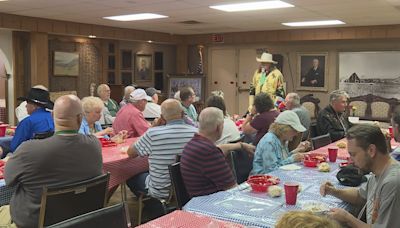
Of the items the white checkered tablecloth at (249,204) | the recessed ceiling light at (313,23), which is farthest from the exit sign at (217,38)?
the white checkered tablecloth at (249,204)

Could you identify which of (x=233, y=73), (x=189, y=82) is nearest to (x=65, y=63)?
(x=189, y=82)

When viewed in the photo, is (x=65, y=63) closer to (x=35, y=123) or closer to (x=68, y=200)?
(x=35, y=123)

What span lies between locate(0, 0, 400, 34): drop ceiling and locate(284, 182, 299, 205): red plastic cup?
4.37 metres

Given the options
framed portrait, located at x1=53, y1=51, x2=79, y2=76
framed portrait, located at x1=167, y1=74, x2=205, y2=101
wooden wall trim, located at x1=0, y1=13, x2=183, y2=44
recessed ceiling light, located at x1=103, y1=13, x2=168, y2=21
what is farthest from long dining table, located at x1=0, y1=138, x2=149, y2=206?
framed portrait, located at x1=167, y1=74, x2=205, y2=101

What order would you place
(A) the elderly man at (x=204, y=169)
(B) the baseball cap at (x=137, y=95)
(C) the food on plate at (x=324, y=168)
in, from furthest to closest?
(B) the baseball cap at (x=137, y=95), (C) the food on plate at (x=324, y=168), (A) the elderly man at (x=204, y=169)

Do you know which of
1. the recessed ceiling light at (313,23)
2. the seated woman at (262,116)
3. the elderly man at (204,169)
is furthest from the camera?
the recessed ceiling light at (313,23)

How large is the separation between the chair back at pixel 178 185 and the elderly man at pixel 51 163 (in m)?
0.50

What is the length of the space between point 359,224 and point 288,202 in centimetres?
43

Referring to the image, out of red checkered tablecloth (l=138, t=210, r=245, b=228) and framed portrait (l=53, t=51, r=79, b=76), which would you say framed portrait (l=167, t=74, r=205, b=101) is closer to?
framed portrait (l=53, t=51, r=79, b=76)

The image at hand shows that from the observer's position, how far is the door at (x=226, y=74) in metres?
11.5

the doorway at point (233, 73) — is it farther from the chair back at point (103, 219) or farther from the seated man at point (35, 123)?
the chair back at point (103, 219)

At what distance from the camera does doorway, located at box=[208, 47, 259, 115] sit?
11320mm

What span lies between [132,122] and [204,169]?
2324mm

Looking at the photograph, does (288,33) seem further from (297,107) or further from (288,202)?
(288,202)
